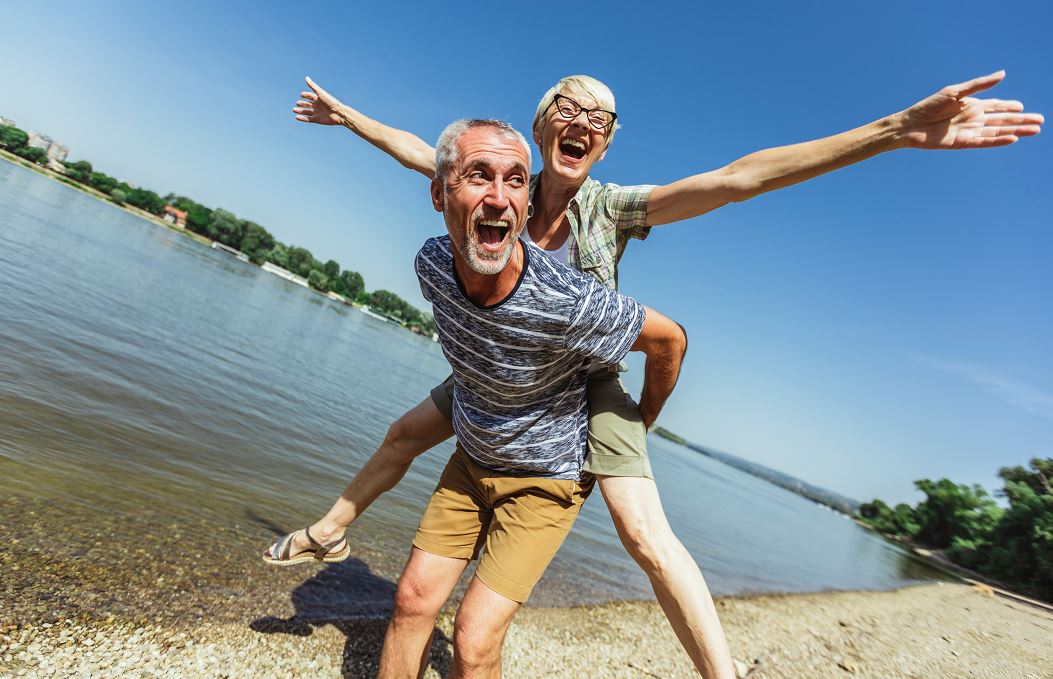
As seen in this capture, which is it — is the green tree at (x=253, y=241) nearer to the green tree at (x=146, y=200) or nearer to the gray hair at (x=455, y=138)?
the green tree at (x=146, y=200)

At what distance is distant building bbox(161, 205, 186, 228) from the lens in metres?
131

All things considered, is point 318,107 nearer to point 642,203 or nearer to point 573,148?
point 573,148

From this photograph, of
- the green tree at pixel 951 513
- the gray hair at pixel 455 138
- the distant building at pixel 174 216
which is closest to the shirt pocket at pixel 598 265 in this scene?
the gray hair at pixel 455 138

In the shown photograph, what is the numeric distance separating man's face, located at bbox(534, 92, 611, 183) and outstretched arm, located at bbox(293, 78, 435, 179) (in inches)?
36.7

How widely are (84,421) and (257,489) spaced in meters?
2.54

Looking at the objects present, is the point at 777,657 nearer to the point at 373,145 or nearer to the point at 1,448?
the point at 373,145

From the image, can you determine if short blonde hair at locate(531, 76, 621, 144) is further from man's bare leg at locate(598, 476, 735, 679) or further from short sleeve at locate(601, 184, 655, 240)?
man's bare leg at locate(598, 476, 735, 679)

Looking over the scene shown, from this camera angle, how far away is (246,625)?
3689 millimetres

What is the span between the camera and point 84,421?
754 centimetres

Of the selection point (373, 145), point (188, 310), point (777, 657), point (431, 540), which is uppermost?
point (373, 145)

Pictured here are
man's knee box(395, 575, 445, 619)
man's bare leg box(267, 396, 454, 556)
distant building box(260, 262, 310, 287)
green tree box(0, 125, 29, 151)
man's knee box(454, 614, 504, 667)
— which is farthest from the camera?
distant building box(260, 262, 310, 287)

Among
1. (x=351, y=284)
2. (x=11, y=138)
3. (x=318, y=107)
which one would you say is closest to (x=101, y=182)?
(x=11, y=138)

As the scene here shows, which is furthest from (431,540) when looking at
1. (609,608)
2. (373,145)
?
(609,608)

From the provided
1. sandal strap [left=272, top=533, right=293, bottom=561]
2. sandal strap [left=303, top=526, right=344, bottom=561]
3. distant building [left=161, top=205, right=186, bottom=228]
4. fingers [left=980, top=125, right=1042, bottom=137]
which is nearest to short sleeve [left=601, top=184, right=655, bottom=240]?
fingers [left=980, top=125, right=1042, bottom=137]
